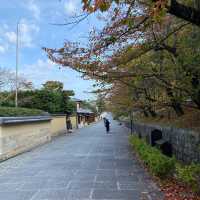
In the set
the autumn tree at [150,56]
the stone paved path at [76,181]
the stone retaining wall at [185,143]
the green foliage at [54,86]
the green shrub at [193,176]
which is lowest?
the stone paved path at [76,181]

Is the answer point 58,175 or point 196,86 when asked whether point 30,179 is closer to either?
point 58,175

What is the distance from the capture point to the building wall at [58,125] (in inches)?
1359

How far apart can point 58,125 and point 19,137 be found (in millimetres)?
19170

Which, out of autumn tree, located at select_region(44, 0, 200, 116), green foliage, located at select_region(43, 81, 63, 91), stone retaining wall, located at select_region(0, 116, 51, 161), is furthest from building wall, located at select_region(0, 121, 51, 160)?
green foliage, located at select_region(43, 81, 63, 91)

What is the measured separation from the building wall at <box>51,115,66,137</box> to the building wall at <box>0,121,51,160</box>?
26.6 ft

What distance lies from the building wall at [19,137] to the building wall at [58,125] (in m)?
8.09

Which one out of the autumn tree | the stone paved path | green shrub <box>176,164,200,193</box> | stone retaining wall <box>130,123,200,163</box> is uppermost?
the autumn tree

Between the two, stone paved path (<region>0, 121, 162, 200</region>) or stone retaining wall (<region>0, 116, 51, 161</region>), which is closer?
stone paved path (<region>0, 121, 162, 200</region>)

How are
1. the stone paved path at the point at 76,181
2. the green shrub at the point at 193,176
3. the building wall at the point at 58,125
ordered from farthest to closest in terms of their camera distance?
1. the building wall at the point at 58,125
2. the stone paved path at the point at 76,181
3. the green shrub at the point at 193,176

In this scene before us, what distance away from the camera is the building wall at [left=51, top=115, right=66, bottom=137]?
34.5 metres

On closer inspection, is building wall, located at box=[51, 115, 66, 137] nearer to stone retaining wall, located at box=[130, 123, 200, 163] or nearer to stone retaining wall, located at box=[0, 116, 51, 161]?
stone retaining wall, located at box=[0, 116, 51, 161]

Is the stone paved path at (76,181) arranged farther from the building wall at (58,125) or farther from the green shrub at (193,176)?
the building wall at (58,125)

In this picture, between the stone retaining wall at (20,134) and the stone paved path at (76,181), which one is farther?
the stone retaining wall at (20,134)

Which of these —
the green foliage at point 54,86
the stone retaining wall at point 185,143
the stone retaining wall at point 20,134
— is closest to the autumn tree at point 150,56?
the stone retaining wall at point 185,143
